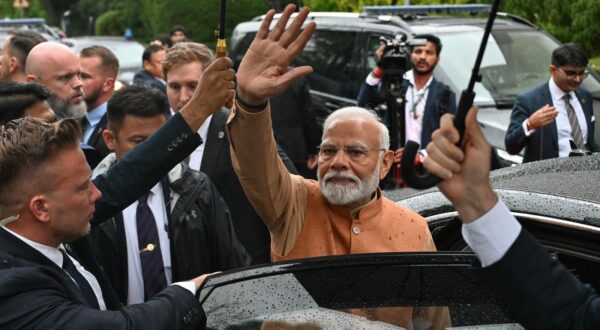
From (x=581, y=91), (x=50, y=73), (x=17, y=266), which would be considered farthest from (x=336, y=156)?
(x=581, y=91)

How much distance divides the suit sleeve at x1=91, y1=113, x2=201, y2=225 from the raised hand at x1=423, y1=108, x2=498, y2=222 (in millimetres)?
1334

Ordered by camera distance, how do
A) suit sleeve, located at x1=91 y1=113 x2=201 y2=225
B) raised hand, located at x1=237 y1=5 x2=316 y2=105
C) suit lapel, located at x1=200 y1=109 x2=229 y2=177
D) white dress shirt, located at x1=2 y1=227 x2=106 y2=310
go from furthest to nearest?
suit lapel, located at x1=200 y1=109 x2=229 y2=177 < suit sleeve, located at x1=91 y1=113 x2=201 y2=225 < raised hand, located at x1=237 y1=5 x2=316 y2=105 < white dress shirt, located at x1=2 y1=227 x2=106 y2=310

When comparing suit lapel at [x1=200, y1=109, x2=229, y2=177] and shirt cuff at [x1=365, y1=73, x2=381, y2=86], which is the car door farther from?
suit lapel at [x1=200, y1=109, x2=229, y2=177]

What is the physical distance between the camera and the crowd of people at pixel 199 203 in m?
2.05

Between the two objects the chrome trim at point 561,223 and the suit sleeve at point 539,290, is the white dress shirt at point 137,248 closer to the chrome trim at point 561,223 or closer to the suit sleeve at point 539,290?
the chrome trim at point 561,223

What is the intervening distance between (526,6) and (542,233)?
11.3 m

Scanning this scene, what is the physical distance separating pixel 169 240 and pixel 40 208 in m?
1.04

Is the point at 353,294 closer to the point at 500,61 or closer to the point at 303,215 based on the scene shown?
the point at 303,215

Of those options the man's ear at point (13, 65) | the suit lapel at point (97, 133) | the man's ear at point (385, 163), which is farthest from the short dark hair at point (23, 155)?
the man's ear at point (13, 65)

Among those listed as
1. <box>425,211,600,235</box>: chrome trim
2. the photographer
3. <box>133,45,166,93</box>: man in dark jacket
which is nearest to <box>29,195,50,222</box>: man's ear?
<box>425,211,600,235</box>: chrome trim

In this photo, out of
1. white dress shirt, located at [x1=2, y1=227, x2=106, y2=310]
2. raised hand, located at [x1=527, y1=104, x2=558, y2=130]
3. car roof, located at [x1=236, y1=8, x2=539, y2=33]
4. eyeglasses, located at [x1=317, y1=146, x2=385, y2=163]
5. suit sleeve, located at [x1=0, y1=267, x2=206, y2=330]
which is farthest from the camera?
car roof, located at [x1=236, y1=8, x2=539, y2=33]

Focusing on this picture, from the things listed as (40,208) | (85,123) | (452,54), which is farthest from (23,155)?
(452,54)

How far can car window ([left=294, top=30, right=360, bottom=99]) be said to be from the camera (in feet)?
31.4

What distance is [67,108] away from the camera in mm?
5613
